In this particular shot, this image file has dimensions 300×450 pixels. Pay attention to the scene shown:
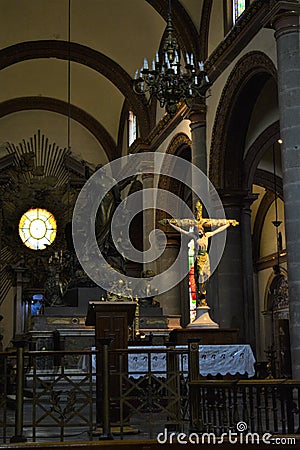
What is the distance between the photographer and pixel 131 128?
21.6 metres

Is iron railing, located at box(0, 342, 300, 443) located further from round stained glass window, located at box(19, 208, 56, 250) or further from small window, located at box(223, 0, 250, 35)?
round stained glass window, located at box(19, 208, 56, 250)

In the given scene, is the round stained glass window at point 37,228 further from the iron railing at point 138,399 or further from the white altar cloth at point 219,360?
the iron railing at point 138,399

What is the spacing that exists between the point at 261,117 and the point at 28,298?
1033cm

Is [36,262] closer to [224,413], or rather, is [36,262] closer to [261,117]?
[261,117]

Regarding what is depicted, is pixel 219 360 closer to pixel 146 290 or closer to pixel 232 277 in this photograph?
pixel 232 277

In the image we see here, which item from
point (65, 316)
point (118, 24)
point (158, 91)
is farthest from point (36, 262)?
point (158, 91)

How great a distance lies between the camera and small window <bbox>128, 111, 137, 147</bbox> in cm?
2144

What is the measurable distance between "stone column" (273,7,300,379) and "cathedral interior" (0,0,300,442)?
0.06ft

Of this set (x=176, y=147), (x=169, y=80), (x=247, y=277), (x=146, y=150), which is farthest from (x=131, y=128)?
(x=169, y=80)

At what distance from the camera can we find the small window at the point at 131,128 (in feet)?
70.3

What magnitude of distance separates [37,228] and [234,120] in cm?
1097

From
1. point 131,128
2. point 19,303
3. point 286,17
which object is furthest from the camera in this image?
point 19,303

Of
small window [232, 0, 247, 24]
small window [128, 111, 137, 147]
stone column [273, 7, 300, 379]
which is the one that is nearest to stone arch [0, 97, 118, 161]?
small window [128, 111, 137, 147]

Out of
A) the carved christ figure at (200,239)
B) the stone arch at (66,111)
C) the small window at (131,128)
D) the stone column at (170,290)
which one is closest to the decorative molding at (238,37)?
the carved christ figure at (200,239)
